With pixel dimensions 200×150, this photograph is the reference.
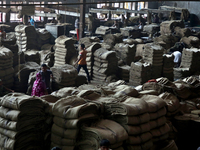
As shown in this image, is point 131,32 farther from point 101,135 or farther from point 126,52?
point 101,135

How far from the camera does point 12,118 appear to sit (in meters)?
4.80

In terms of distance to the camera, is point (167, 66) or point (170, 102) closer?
point (170, 102)

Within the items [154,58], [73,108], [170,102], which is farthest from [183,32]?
[73,108]

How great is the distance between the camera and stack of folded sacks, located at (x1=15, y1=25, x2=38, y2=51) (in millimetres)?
15328

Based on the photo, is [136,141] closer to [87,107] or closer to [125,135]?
[125,135]

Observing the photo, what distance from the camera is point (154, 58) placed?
40.1 ft

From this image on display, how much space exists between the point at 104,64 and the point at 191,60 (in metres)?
4.13

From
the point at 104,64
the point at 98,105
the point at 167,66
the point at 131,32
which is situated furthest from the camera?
the point at 131,32

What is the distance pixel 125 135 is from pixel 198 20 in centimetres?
2631

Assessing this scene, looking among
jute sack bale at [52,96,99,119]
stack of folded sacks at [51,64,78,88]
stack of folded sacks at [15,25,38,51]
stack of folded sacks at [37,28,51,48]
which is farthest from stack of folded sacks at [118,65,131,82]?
jute sack bale at [52,96,99,119]

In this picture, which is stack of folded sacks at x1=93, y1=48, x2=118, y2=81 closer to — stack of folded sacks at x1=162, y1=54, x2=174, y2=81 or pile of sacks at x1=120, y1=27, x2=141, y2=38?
stack of folded sacks at x1=162, y1=54, x2=174, y2=81

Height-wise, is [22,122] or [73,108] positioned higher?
[73,108]

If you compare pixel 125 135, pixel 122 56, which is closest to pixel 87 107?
pixel 125 135

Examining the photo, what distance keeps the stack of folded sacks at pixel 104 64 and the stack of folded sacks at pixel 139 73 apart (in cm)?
79
